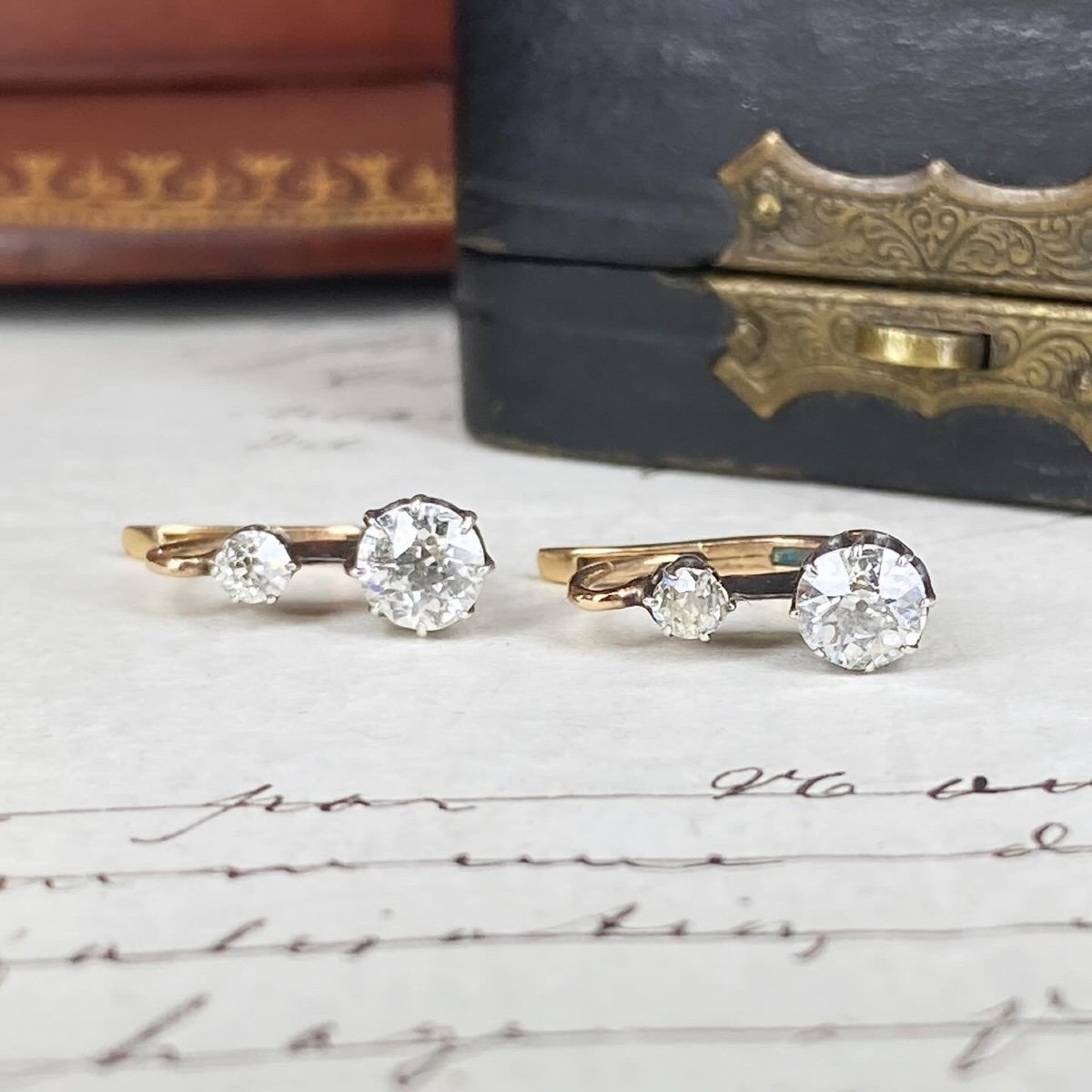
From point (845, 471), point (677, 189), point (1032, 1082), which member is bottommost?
point (1032, 1082)

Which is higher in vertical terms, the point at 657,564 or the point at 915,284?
the point at 915,284

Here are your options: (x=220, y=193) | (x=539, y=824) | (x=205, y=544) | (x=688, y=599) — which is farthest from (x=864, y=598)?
(x=220, y=193)

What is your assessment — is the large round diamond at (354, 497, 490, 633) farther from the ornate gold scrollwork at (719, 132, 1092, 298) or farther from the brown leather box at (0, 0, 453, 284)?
the brown leather box at (0, 0, 453, 284)

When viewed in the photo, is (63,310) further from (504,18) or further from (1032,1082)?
(1032,1082)

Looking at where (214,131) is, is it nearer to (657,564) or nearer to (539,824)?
(657,564)

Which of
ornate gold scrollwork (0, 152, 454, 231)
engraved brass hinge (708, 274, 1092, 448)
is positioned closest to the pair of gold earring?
engraved brass hinge (708, 274, 1092, 448)

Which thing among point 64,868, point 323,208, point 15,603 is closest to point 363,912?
point 64,868

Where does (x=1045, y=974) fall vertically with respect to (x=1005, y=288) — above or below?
below
